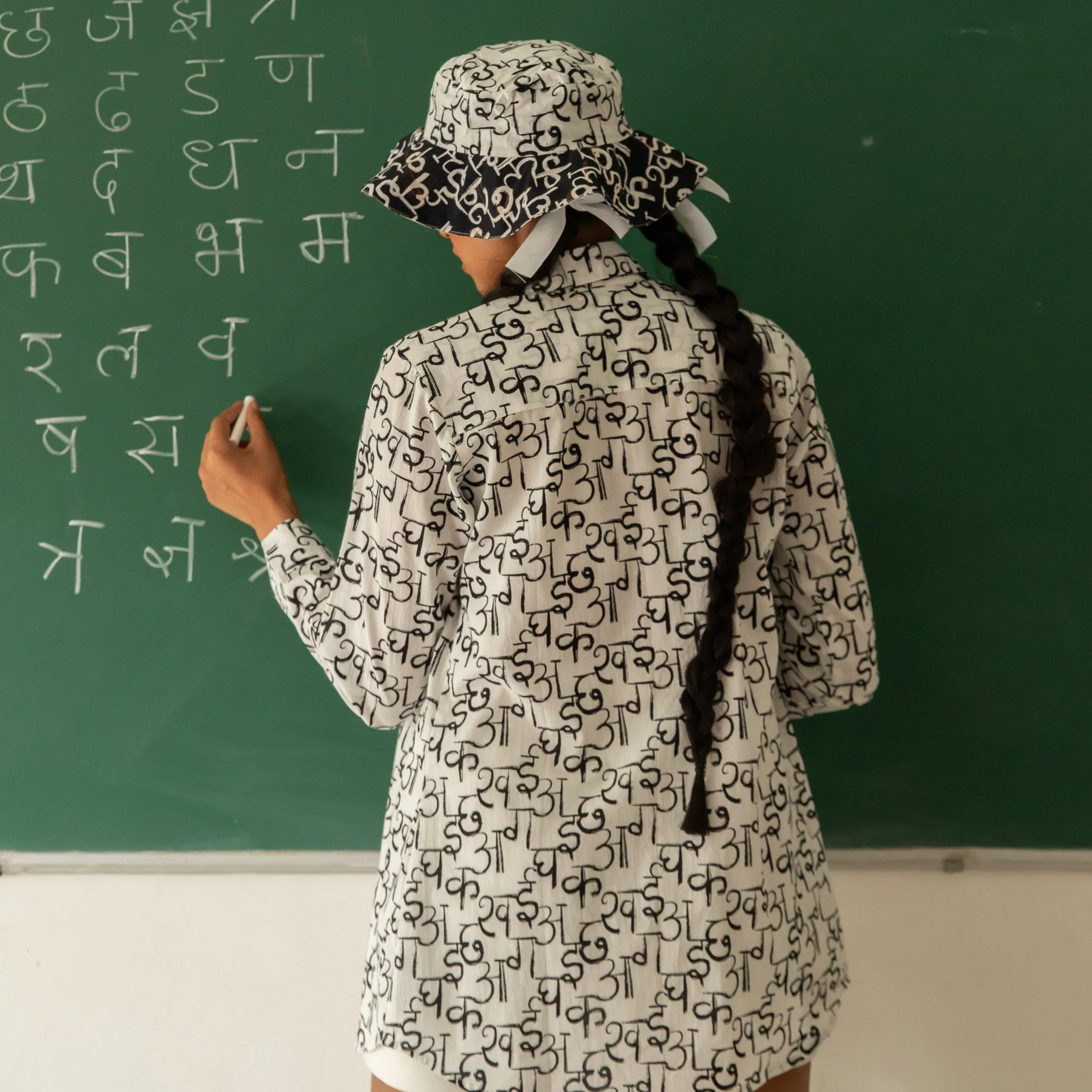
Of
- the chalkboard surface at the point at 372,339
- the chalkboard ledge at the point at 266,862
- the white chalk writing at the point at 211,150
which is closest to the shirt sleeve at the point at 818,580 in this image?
the chalkboard surface at the point at 372,339

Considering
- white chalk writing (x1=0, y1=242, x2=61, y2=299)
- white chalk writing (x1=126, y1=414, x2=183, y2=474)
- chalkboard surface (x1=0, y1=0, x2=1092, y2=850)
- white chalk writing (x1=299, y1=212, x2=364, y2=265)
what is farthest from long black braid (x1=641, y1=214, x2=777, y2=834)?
white chalk writing (x1=0, y1=242, x2=61, y2=299)

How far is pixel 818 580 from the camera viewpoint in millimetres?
1015

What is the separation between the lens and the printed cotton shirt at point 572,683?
88 cm

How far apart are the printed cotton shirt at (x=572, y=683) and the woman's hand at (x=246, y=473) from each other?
11.4 inches

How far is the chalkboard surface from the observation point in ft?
4.12

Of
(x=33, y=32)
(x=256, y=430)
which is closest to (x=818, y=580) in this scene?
(x=256, y=430)

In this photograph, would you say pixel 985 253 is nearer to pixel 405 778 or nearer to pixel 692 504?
pixel 692 504

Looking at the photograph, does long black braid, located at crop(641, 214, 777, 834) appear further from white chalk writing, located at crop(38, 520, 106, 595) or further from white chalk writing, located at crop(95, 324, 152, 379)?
white chalk writing, located at crop(38, 520, 106, 595)

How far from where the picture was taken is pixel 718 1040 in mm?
924

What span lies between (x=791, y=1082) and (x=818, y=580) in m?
0.53

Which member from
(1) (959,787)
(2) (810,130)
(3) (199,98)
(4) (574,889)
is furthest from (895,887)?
(3) (199,98)

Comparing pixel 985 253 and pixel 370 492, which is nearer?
pixel 370 492

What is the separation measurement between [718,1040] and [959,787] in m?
0.66

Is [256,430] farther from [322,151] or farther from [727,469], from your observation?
[727,469]
